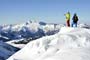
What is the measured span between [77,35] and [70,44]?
6.79 ft

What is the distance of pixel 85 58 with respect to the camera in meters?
17.8

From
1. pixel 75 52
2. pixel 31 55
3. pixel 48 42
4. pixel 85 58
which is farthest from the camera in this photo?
pixel 48 42

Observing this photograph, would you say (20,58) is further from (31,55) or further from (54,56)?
(54,56)

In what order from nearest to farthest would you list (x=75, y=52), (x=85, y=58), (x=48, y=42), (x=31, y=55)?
(x=85, y=58) < (x=75, y=52) < (x=31, y=55) < (x=48, y=42)

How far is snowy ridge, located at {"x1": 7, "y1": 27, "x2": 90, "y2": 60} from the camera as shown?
18.5 metres

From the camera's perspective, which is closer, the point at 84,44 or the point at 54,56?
the point at 54,56

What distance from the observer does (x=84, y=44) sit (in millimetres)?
21797

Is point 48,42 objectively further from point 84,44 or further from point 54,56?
point 54,56

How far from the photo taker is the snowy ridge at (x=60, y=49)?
1852 centimetres

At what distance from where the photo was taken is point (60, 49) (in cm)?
2070

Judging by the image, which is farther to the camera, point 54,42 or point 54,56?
point 54,42

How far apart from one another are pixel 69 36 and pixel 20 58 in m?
4.39

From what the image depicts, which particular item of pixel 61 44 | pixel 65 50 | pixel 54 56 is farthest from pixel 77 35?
pixel 54 56

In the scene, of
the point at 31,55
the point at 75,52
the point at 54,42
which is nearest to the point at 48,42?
the point at 54,42
